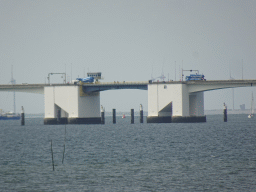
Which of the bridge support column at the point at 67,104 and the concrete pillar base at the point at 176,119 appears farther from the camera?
the bridge support column at the point at 67,104

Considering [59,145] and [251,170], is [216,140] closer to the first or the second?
[59,145]

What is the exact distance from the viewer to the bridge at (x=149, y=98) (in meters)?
128

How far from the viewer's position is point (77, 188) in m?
38.1

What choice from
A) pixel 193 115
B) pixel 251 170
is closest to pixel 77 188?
pixel 251 170

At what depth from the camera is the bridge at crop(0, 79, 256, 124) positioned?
128500 millimetres

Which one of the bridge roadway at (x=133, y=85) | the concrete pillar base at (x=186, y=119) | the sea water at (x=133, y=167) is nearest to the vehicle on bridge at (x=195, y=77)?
the bridge roadway at (x=133, y=85)

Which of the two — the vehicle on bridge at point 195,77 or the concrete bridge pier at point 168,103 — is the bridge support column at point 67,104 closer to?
the concrete bridge pier at point 168,103

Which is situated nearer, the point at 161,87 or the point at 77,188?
the point at 77,188

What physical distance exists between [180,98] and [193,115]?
13.0 metres

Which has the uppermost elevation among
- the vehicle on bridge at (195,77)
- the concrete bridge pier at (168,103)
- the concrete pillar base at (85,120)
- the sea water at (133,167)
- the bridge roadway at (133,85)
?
the vehicle on bridge at (195,77)

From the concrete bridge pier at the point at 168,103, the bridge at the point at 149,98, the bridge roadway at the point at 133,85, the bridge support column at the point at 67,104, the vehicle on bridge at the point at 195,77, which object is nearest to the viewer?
the bridge roadway at the point at 133,85

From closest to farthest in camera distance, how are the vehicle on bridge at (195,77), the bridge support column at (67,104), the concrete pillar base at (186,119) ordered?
1. the concrete pillar base at (186,119)
2. the vehicle on bridge at (195,77)
3. the bridge support column at (67,104)

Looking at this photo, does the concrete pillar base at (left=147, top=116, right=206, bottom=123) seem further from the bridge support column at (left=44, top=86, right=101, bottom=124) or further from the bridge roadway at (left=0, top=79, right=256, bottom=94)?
the bridge support column at (left=44, top=86, right=101, bottom=124)

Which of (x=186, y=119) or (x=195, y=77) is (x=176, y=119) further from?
(x=195, y=77)
